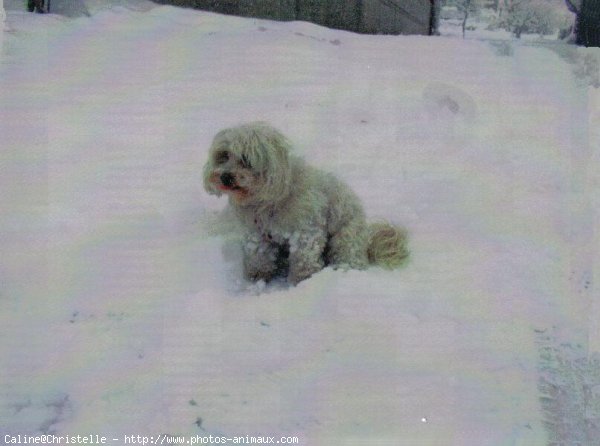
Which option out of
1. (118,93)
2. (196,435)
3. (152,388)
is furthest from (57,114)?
(196,435)

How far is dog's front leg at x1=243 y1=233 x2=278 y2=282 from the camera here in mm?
2451

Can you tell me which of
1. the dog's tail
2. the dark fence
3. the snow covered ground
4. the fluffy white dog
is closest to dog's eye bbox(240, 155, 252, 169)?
the fluffy white dog

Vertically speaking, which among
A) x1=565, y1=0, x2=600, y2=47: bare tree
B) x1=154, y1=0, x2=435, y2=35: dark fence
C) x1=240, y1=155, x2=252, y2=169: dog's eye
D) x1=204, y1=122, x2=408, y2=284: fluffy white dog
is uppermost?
x1=154, y1=0, x2=435, y2=35: dark fence

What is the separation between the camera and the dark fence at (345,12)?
4070mm

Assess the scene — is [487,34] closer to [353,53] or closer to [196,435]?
[353,53]

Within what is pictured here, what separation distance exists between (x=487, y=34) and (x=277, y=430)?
283 cm

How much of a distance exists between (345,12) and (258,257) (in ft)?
8.80

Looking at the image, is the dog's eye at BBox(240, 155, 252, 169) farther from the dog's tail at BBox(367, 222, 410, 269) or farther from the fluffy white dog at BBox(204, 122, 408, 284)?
the dog's tail at BBox(367, 222, 410, 269)

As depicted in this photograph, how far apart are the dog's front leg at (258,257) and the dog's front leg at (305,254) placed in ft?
0.37

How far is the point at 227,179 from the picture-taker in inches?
90.2

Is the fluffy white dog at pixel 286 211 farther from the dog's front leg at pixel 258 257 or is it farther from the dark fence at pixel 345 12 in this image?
the dark fence at pixel 345 12

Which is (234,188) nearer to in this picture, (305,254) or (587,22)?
(305,254)

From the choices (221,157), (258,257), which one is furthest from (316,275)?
(221,157)

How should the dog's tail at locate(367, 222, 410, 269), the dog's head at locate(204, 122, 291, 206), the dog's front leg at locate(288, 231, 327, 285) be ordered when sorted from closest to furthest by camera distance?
the dog's head at locate(204, 122, 291, 206) < the dog's front leg at locate(288, 231, 327, 285) < the dog's tail at locate(367, 222, 410, 269)
